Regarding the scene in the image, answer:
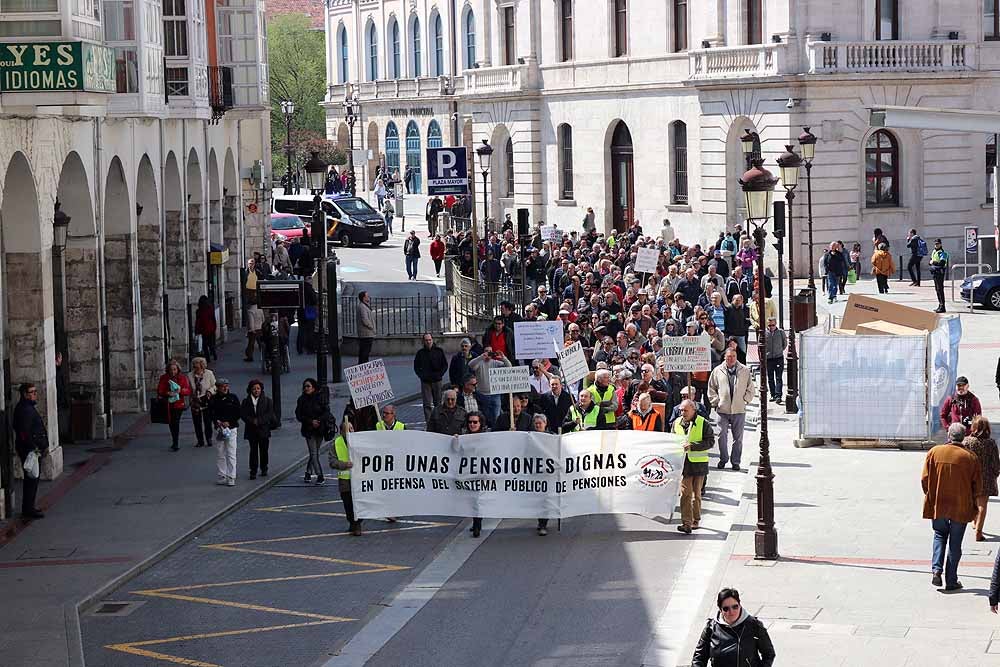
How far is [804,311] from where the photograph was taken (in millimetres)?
30828

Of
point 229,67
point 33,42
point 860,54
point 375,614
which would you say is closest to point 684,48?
point 860,54

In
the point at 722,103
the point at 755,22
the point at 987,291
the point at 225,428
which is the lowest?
the point at 225,428

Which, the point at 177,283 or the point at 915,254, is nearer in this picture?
the point at 177,283

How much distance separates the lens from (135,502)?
22.6 metres

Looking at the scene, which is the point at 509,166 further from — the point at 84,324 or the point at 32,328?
the point at 32,328

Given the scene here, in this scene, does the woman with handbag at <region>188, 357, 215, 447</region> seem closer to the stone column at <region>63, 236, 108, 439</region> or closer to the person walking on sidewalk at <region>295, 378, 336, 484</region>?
the stone column at <region>63, 236, 108, 439</region>

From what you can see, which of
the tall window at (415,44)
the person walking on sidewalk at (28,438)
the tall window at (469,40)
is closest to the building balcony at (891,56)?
the person walking on sidewalk at (28,438)

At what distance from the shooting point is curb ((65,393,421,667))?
52.6 ft

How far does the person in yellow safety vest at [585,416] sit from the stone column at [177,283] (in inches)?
576

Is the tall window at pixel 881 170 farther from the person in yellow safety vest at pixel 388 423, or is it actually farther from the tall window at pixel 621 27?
the person in yellow safety vest at pixel 388 423

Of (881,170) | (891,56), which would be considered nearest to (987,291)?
(881,170)

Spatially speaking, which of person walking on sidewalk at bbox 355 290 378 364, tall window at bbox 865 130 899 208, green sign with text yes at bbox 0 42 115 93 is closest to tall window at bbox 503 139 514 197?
tall window at bbox 865 130 899 208

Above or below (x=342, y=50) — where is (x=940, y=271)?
below

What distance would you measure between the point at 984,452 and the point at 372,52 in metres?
74.4
